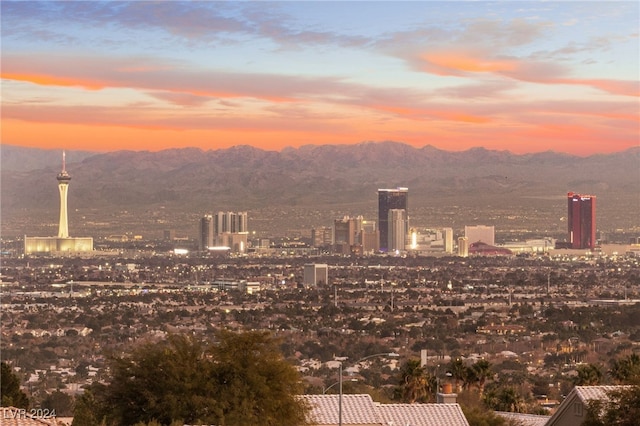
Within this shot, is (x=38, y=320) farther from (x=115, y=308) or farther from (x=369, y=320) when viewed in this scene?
(x=369, y=320)

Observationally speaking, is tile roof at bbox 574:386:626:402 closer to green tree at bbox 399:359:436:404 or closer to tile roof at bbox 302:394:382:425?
tile roof at bbox 302:394:382:425

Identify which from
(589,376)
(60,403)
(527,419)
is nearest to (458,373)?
(589,376)

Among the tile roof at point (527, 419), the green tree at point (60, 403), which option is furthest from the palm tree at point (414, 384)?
the green tree at point (60, 403)

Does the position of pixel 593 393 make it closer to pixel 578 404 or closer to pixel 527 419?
pixel 578 404

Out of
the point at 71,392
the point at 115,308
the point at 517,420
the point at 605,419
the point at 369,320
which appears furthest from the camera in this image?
the point at 115,308

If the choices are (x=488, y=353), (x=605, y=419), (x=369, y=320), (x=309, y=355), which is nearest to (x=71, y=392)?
(x=309, y=355)

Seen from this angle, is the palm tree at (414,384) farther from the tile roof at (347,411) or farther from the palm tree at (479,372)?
the tile roof at (347,411)
